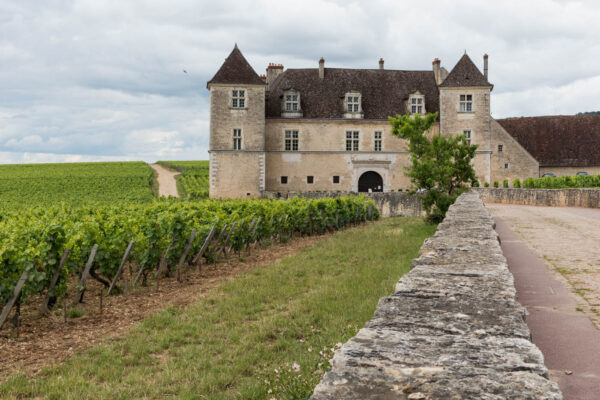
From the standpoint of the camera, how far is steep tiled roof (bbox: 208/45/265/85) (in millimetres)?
35906

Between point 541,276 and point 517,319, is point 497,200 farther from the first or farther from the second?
point 517,319

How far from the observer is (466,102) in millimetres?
37875

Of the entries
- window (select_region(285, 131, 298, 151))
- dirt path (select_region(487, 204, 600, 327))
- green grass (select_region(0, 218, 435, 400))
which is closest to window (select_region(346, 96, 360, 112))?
window (select_region(285, 131, 298, 151))

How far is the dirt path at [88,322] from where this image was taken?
598cm

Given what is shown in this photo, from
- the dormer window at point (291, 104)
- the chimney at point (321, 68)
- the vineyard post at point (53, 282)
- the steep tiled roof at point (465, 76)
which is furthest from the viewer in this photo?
the chimney at point (321, 68)

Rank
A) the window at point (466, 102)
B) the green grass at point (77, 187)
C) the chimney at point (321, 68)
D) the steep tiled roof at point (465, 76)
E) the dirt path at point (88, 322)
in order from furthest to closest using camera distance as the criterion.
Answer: the green grass at point (77, 187) → the chimney at point (321, 68) → the window at point (466, 102) → the steep tiled roof at point (465, 76) → the dirt path at point (88, 322)

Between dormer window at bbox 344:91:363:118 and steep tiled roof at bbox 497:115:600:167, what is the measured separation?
63.3ft

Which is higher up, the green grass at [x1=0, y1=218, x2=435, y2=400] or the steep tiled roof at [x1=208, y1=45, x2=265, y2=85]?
the steep tiled roof at [x1=208, y1=45, x2=265, y2=85]

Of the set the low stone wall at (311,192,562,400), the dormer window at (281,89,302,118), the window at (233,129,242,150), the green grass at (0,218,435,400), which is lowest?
the green grass at (0,218,435,400)

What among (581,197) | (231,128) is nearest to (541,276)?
(581,197)

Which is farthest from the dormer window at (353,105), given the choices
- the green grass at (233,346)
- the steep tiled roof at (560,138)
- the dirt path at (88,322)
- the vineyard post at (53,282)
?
the vineyard post at (53,282)

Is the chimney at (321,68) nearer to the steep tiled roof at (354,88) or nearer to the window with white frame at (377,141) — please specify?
the steep tiled roof at (354,88)

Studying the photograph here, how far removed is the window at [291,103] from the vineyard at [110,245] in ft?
69.3

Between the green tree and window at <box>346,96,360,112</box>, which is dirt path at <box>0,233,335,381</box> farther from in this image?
window at <box>346,96,360,112</box>
